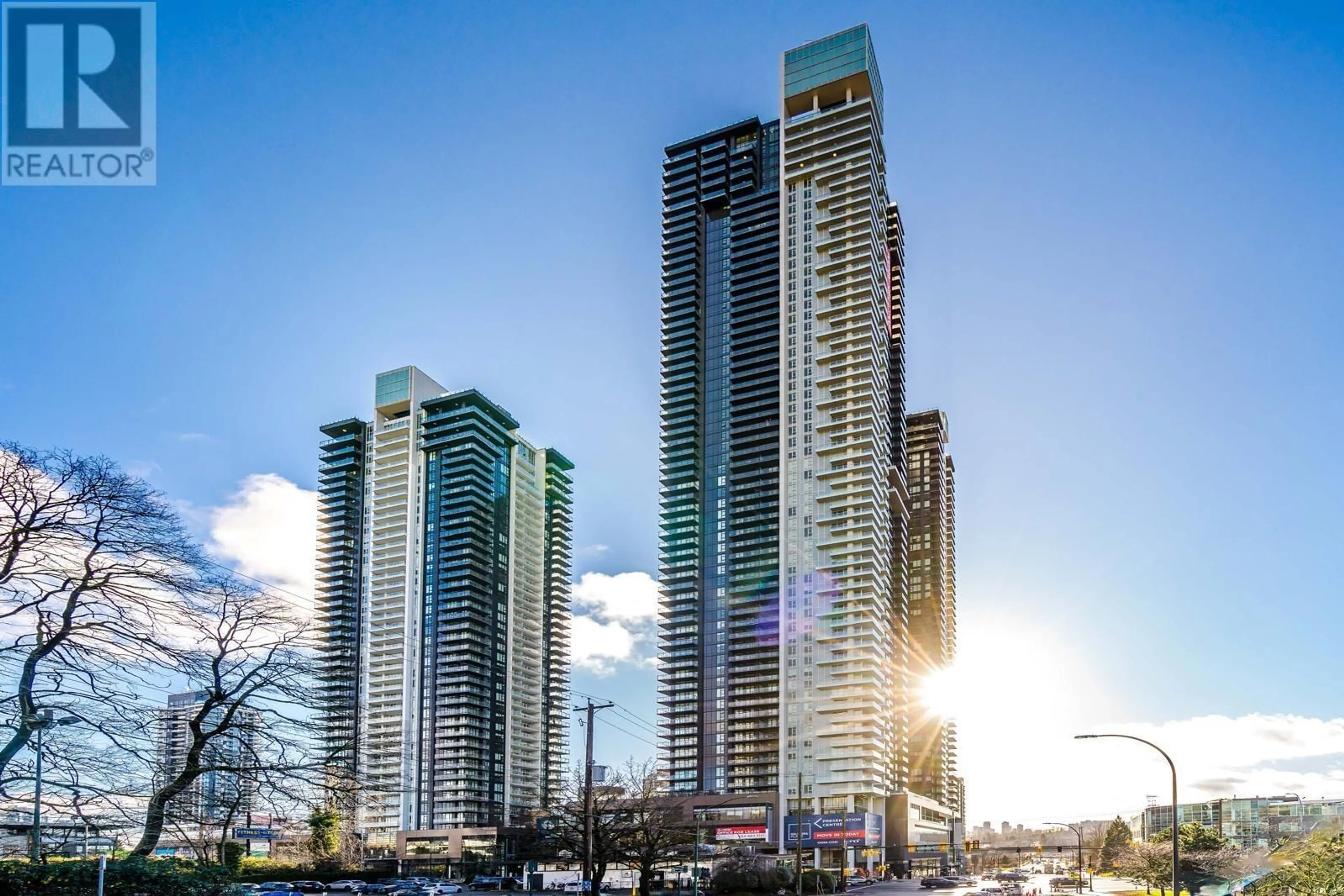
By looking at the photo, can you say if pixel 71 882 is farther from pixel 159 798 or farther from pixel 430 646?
pixel 430 646

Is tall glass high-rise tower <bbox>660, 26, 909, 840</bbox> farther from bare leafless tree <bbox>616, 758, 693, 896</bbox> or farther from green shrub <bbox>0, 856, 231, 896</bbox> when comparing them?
green shrub <bbox>0, 856, 231, 896</bbox>

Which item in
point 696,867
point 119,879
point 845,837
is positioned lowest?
point 845,837

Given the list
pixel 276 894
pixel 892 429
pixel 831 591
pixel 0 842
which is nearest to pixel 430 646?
pixel 831 591

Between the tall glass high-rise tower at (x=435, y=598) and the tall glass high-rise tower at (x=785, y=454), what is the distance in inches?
1418

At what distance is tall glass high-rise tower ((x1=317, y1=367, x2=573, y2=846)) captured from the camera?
172000 mm

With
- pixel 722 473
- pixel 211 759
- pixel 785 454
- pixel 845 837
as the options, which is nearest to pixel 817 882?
pixel 845 837

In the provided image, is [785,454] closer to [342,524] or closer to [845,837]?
[845,837]

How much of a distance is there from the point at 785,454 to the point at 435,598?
64771 mm

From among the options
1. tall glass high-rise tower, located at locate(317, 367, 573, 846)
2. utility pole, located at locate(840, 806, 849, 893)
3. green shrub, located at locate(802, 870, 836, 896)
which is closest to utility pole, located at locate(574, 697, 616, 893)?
green shrub, located at locate(802, 870, 836, 896)

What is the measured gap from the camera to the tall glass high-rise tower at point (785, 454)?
147m

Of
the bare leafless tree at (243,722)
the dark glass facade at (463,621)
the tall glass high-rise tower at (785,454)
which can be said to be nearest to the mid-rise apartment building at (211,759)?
the bare leafless tree at (243,722)

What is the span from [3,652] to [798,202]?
153 meters

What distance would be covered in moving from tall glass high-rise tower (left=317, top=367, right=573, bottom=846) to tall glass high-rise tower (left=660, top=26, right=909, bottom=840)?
118 feet

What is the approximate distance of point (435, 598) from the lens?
179m
